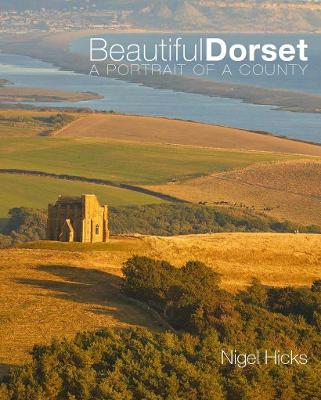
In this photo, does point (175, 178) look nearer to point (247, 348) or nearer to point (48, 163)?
point (48, 163)

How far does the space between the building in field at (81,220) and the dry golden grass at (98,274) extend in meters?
0.81

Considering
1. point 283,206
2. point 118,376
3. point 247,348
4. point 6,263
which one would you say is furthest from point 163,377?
point 283,206

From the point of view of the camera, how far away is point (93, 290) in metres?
46.2

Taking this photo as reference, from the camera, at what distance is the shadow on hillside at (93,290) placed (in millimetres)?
43375

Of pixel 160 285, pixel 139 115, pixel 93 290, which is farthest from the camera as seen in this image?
pixel 139 115

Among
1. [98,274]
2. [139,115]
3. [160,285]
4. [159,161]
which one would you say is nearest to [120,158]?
[159,161]

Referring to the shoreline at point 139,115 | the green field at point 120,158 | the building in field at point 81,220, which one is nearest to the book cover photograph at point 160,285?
the building in field at point 81,220

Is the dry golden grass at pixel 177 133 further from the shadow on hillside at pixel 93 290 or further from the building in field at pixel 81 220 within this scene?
the shadow on hillside at pixel 93 290

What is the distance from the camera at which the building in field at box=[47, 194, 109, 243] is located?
180 ft

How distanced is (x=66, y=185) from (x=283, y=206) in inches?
649

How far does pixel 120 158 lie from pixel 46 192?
832 inches

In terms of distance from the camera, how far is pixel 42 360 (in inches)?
1323

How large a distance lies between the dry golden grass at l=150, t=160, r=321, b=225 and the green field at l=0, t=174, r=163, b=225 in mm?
4060

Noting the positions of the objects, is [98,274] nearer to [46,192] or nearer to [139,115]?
[46,192]
